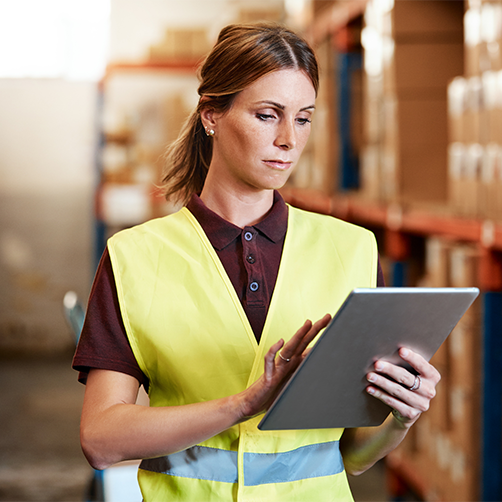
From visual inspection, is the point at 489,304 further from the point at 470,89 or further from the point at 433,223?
the point at 470,89

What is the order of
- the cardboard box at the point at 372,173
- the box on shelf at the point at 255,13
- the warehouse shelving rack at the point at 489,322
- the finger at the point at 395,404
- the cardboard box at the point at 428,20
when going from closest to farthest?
the finger at the point at 395,404, the warehouse shelving rack at the point at 489,322, the cardboard box at the point at 428,20, the cardboard box at the point at 372,173, the box on shelf at the point at 255,13

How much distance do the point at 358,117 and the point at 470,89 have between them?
186cm

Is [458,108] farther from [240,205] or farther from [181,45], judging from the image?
[181,45]

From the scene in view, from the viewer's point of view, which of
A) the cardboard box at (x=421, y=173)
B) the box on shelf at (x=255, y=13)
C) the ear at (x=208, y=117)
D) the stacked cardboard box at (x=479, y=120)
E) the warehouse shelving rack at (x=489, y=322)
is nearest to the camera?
the ear at (x=208, y=117)

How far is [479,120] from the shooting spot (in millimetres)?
2363

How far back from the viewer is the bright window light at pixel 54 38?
6746mm

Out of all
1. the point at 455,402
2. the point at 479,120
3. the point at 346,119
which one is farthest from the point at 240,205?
the point at 346,119

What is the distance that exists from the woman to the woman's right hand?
4.5 inches

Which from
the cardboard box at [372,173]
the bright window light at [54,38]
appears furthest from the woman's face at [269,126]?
the bright window light at [54,38]

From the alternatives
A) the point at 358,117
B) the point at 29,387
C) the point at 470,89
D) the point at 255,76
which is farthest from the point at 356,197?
the point at 29,387

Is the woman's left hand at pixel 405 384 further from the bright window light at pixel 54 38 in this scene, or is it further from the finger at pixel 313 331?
the bright window light at pixel 54 38

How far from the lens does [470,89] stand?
242 centimetres

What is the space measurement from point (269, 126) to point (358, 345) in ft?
1.38

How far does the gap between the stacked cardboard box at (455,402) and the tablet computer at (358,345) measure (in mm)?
1538
